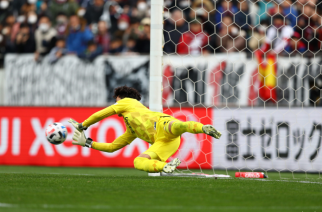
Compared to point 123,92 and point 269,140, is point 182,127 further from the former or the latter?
point 269,140

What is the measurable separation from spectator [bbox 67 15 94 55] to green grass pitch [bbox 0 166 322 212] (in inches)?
258

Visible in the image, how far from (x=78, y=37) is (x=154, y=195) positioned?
8.31 metres

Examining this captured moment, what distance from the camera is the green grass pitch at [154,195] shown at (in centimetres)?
424

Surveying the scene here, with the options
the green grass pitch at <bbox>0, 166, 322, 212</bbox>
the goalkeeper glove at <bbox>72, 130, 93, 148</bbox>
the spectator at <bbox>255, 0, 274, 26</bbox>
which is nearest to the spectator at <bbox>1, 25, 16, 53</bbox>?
the spectator at <bbox>255, 0, 274, 26</bbox>

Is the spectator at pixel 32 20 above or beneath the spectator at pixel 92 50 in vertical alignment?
above

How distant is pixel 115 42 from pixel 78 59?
144 cm

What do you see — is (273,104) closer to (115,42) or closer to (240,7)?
(240,7)

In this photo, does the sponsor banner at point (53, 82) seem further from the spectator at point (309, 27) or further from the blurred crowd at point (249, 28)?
the spectator at point (309, 27)

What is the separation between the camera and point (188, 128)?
621cm

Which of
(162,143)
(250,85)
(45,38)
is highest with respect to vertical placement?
(45,38)

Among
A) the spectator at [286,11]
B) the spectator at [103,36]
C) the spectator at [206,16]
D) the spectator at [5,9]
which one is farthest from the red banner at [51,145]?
the spectator at [5,9]

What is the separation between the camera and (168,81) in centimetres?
1040

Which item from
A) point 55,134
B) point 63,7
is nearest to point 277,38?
point 55,134

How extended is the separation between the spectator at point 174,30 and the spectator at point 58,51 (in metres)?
2.39
